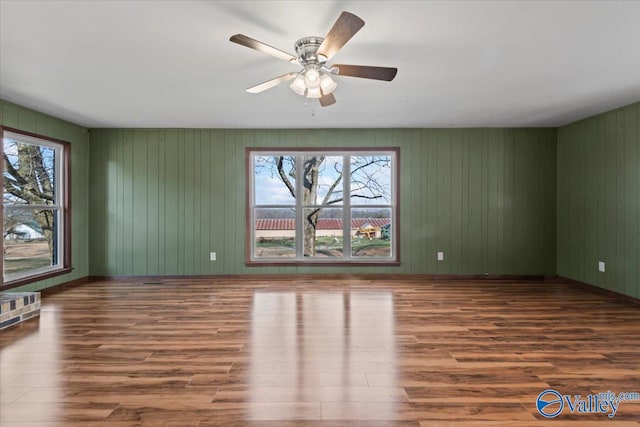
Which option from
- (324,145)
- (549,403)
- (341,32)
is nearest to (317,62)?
(341,32)

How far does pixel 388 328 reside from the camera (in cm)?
311

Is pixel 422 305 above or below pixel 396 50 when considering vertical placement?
below

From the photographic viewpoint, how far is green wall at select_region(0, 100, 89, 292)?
4.41 metres

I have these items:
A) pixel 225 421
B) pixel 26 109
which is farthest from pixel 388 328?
pixel 26 109

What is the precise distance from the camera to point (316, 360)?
2.48m

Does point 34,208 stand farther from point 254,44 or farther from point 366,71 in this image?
point 366,71

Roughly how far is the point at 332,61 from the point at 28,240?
180 inches

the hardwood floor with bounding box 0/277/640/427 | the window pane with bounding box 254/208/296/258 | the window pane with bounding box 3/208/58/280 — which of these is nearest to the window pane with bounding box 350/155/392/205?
the window pane with bounding box 254/208/296/258

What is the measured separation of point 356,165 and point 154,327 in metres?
3.67

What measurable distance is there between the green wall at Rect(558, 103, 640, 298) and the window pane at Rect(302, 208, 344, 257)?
3493mm

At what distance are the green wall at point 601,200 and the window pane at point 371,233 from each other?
2.71 metres

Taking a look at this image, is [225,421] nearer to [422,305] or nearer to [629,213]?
[422,305]

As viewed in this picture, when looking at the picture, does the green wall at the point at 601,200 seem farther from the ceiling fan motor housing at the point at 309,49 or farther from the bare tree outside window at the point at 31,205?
the bare tree outside window at the point at 31,205

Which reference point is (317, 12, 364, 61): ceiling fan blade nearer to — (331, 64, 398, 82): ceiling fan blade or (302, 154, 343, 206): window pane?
(331, 64, 398, 82): ceiling fan blade
